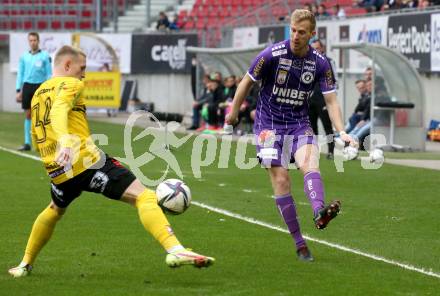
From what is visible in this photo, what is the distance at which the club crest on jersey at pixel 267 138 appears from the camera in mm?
9703

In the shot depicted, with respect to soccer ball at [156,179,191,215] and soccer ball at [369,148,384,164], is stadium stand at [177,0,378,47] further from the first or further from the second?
soccer ball at [156,179,191,215]

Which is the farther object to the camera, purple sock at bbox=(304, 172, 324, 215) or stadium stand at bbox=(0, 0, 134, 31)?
stadium stand at bbox=(0, 0, 134, 31)

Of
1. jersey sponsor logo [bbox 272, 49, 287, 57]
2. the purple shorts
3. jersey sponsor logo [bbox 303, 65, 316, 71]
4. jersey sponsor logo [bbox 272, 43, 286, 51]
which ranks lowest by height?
the purple shorts

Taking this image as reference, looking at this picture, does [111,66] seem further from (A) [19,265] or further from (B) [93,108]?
(A) [19,265]

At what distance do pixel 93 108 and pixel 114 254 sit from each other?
2614 cm

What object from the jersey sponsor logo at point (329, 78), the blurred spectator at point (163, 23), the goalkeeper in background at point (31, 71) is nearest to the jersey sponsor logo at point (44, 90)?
the jersey sponsor logo at point (329, 78)

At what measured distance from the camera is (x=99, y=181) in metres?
8.30

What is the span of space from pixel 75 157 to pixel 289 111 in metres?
2.24

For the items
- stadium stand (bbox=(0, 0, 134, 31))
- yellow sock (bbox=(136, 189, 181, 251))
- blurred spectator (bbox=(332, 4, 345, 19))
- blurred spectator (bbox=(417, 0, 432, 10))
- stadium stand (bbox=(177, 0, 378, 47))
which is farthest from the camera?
stadium stand (bbox=(0, 0, 134, 31))

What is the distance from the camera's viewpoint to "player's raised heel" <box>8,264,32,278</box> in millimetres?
8688

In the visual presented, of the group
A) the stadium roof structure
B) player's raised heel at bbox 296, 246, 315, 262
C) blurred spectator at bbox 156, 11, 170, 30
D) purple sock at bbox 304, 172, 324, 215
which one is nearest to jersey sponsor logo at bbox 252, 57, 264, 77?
purple sock at bbox 304, 172, 324, 215

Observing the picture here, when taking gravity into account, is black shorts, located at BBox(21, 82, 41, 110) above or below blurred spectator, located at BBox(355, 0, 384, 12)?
below

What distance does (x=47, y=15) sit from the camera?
42750 mm

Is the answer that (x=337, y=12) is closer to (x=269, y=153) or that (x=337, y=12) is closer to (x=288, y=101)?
(x=288, y=101)
